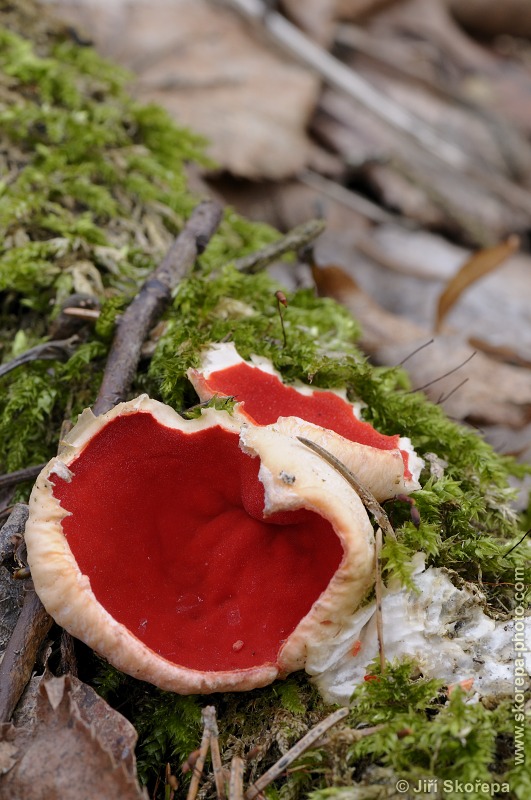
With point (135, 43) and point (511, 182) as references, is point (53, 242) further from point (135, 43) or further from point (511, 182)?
point (511, 182)

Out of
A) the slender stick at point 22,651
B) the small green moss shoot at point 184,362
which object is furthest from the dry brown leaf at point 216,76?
the slender stick at point 22,651

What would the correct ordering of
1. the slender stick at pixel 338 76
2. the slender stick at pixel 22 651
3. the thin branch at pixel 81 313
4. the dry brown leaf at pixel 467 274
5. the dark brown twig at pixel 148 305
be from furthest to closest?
the slender stick at pixel 338 76
the dry brown leaf at pixel 467 274
the thin branch at pixel 81 313
the dark brown twig at pixel 148 305
the slender stick at pixel 22 651

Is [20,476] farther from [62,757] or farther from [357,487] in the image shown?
[357,487]

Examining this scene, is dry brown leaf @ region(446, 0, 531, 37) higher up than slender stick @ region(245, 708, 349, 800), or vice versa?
dry brown leaf @ region(446, 0, 531, 37)

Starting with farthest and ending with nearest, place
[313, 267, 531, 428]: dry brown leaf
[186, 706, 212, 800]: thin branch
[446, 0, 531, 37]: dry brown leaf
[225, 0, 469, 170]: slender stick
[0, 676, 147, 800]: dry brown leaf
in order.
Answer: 1. [446, 0, 531, 37]: dry brown leaf
2. [225, 0, 469, 170]: slender stick
3. [313, 267, 531, 428]: dry brown leaf
4. [186, 706, 212, 800]: thin branch
5. [0, 676, 147, 800]: dry brown leaf

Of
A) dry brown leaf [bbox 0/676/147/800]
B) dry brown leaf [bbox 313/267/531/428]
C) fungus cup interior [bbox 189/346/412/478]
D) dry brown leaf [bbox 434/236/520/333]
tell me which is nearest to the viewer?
dry brown leaf [bbox 0/676/147/800]

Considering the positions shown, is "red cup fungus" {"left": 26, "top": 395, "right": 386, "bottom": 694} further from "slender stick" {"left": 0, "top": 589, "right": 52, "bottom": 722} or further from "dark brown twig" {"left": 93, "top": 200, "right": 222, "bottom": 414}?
"dark brown twig" {"left": 93, "top": 200, "right": 222, "bottom": 414}

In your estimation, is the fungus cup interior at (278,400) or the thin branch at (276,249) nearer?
the fungus cup interior at (278,400)

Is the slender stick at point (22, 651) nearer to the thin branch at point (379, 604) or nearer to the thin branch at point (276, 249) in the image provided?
the thin branch at point (379, 604)

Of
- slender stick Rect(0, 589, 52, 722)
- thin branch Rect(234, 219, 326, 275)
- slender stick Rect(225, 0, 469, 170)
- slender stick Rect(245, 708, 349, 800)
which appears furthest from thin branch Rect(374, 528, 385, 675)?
slender stick Rect(225, 0, 469, 170)
